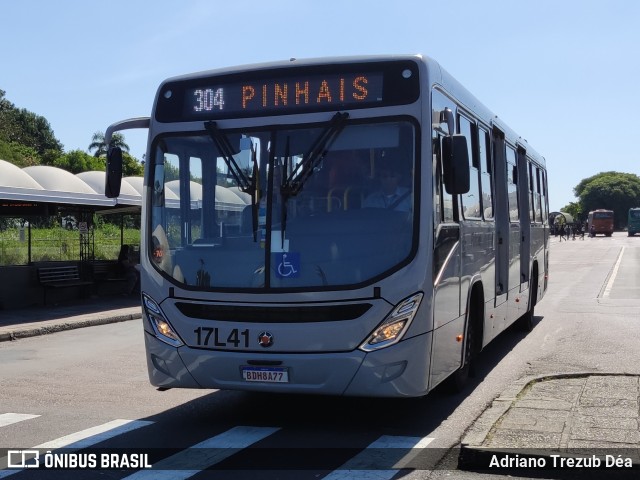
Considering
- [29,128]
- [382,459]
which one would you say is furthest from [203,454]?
[29,128]

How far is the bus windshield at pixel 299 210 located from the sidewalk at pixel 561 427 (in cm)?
154

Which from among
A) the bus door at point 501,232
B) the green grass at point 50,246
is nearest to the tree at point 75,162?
the green grass at point 50,246

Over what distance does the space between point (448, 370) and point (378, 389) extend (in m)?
1.21

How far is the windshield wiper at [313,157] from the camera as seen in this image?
7172mm

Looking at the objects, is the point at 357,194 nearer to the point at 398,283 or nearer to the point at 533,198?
the point at 398,283

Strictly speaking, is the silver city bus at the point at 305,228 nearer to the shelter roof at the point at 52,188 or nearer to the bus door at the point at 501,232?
the bus door at the point at 501,232

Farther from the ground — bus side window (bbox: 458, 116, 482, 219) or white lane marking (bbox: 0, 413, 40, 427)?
bus side window (bbox: 458, 116, 482, 219)

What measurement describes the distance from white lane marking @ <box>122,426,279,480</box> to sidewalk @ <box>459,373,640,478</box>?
1701mm

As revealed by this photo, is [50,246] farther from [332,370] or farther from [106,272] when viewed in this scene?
[332,370]

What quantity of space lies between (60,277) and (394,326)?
1513 cm

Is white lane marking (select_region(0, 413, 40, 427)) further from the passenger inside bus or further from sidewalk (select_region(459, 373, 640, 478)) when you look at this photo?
sidewalk (select_region(459, 373, 640, 478))

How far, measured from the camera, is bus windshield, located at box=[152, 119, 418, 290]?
275 inches

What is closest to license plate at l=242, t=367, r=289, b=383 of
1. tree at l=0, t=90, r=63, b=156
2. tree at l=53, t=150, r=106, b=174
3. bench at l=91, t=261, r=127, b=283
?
bench at l=91, t=261, r=127, b=283

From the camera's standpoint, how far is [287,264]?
7.06 meters
